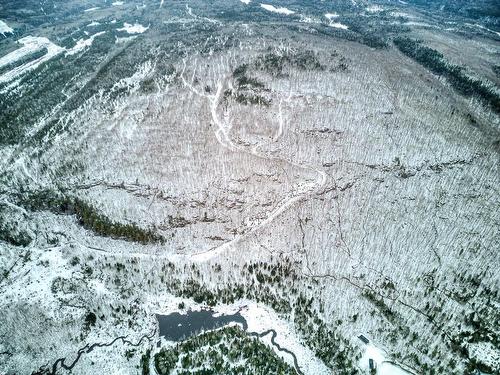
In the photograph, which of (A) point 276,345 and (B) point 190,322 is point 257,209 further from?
(A) point 276,345

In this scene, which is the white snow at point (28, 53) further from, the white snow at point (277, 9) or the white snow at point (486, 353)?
the white snow at point (486, 353)

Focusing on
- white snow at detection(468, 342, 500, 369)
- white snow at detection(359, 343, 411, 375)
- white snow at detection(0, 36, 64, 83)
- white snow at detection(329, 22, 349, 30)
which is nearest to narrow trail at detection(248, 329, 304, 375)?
white snow at detection(359, 343, 411, 375)

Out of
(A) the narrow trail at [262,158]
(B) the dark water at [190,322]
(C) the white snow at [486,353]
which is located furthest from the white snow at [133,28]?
(C) the white snow at [486,353]

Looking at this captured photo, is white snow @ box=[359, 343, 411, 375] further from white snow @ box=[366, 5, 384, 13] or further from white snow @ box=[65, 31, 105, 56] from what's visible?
white snow @ box=[366, 5, 384, 13]

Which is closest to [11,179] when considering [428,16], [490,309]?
[490,309]

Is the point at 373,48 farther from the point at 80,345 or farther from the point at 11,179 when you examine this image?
the point at 80,345

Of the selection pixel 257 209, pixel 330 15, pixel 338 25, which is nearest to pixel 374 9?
pixel 330 15
